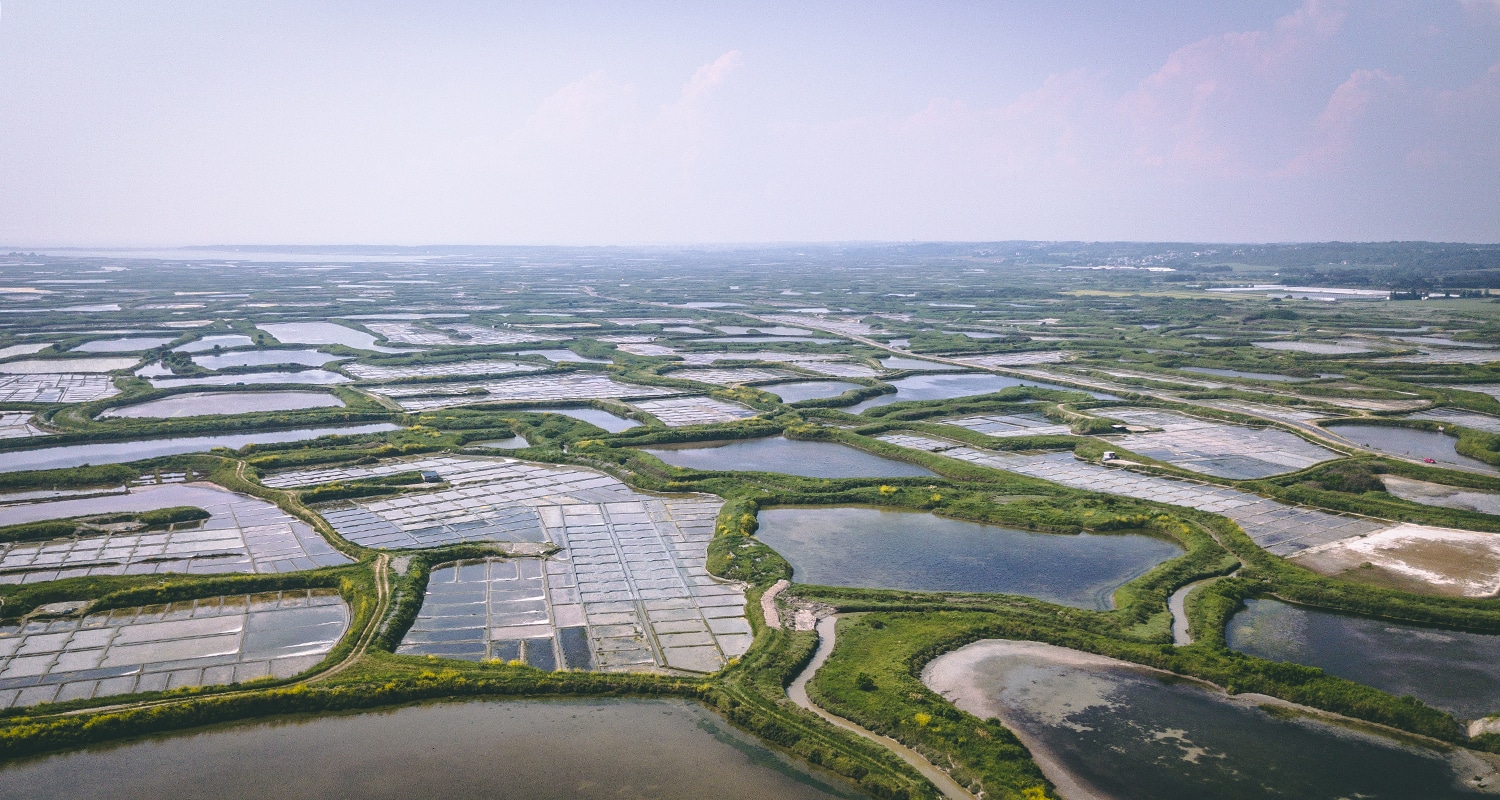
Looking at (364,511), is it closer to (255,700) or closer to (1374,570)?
(255,700)

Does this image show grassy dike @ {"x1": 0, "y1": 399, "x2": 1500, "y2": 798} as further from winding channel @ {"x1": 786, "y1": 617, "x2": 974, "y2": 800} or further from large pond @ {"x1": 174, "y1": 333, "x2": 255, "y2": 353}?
large pond @ {"x1": 174, "y1": 333, "x2": 255, "y2": 353}

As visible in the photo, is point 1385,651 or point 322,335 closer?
point 1385,651

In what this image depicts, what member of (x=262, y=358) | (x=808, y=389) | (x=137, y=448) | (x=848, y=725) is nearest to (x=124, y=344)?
(x=262, y=358)

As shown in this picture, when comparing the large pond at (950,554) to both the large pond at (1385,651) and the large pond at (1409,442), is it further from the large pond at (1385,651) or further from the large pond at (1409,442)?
the large pond at (1409,442)

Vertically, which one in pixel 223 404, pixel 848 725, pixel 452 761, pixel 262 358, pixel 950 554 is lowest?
pixel 452 761

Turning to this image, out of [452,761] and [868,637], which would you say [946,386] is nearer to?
[868,637]

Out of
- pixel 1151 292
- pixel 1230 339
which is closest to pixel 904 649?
pixel 1230 339

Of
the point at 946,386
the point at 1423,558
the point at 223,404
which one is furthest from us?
the point at 946,386
